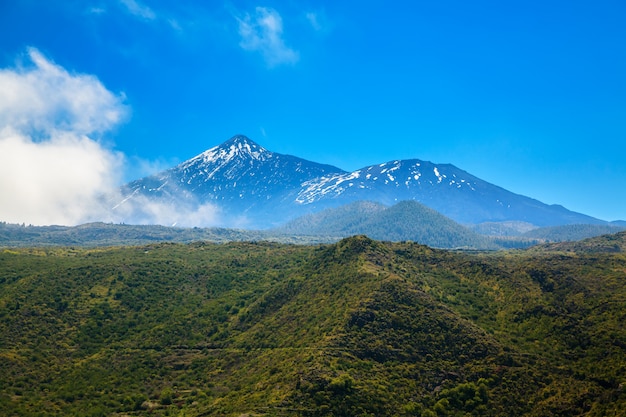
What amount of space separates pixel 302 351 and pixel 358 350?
12.6 m

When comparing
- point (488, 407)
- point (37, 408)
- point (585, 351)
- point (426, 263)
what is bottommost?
point (37, 408)

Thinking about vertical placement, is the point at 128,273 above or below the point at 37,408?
above

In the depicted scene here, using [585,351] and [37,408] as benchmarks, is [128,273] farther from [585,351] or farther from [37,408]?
[585,351]

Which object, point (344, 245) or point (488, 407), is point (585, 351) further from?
point (344, 245)

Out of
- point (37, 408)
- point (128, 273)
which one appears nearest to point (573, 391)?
point (37, 408)

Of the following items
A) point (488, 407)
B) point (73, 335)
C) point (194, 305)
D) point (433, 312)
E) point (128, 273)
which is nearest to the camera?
point (488, 407)

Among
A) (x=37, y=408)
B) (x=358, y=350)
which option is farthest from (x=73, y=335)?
(x=358, y=350)

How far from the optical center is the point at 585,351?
114 m

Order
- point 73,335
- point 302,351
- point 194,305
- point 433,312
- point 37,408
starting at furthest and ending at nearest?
point 194,305, point 73,335, point 433,312, point 302,351, point 37,408

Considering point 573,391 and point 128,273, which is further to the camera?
point 128,273

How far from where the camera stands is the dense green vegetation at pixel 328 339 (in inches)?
4045

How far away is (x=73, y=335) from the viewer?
479 ft

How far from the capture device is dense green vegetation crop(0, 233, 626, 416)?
337 feet

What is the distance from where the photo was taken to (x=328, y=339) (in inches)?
4712
